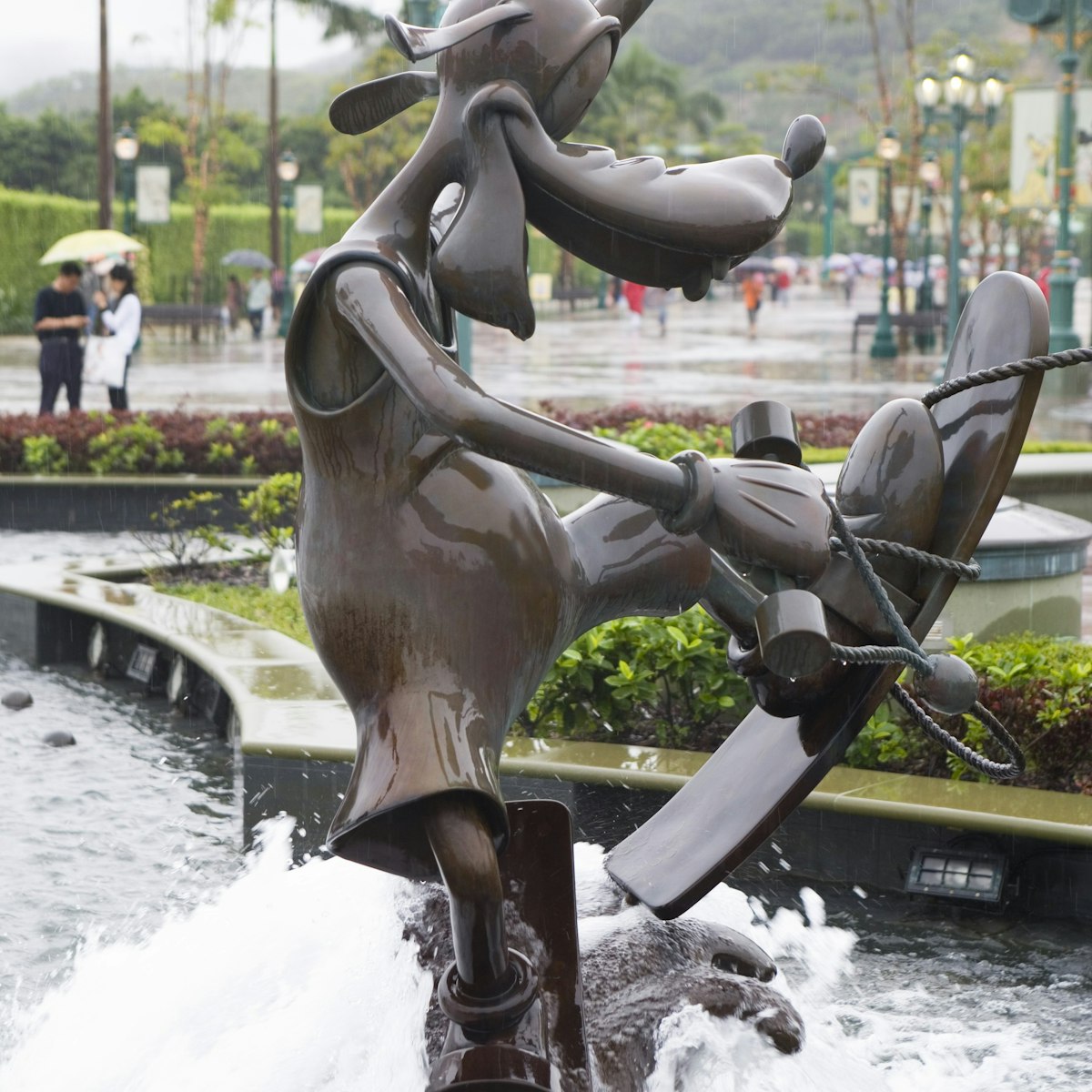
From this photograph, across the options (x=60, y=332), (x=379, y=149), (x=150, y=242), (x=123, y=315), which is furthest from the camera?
(x=379, y=149)

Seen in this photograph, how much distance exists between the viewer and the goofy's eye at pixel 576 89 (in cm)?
253

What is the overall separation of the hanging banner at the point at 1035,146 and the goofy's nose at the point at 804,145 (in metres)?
18.8

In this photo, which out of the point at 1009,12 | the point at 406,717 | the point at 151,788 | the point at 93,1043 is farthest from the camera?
the point at 1009,12

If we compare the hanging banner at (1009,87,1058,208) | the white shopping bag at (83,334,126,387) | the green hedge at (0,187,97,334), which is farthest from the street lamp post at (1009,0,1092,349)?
the green hedge at (0,187,97,334)

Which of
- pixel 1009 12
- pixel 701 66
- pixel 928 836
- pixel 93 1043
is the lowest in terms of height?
pixel 93 1043

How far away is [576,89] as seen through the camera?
8.37 ft

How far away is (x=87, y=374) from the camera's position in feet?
45.6

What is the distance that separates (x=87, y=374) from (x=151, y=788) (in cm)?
967

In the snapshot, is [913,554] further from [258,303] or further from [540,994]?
[258,303]

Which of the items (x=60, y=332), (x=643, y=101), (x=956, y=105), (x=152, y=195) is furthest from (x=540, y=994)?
(x=643, y=101)

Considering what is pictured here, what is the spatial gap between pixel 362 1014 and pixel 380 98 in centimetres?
164

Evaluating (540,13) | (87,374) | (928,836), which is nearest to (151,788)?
(928,836)

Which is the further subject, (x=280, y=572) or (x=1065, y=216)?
(x=1065, y=216)

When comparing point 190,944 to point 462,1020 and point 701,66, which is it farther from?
point 701,66
